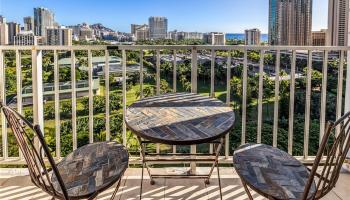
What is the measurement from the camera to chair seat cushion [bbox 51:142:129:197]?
175 centimetres

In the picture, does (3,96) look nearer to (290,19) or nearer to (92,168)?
(92,168)

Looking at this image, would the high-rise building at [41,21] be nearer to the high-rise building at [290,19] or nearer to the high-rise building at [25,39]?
the high-rise building at [25,39]

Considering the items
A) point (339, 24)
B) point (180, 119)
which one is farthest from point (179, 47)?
point (339, 24)

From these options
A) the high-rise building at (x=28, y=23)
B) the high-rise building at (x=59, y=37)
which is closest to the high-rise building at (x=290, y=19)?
the high-rise building at (x=59, y=37)

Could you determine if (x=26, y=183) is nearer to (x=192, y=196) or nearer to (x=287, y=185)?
(x=192, y=196)

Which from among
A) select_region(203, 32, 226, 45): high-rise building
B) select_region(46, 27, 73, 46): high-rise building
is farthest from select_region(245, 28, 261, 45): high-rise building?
select_region(46, 27, 73, 46): high-rise building

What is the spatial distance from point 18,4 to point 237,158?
9.25m

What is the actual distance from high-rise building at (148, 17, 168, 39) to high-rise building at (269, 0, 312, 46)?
4.41ft

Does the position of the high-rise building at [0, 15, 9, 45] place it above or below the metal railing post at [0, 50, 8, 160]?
above

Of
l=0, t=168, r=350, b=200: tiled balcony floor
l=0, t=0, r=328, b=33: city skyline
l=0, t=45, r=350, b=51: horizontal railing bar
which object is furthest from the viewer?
l=0, t=0, r=328, b=33: city skyline

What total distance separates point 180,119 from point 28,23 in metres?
3.10

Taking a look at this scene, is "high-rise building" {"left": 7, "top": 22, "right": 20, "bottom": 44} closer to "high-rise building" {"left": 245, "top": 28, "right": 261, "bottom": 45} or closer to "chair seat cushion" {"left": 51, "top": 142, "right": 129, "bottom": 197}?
"chair seat cushion" {"left": 51, "top": 142, "right": 129, "bottom": 197}

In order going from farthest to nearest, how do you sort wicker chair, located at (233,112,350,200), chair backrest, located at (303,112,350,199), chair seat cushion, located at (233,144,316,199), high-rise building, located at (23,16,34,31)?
high-rise building, located at (23,16,34,31) → chair seat cushion, located at (233,144,316,199) → wicker chair, located at (233,112,350,200) → chair backrest, located at (303,112,350,199)

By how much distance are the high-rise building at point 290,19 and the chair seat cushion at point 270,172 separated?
1812 millimetres
